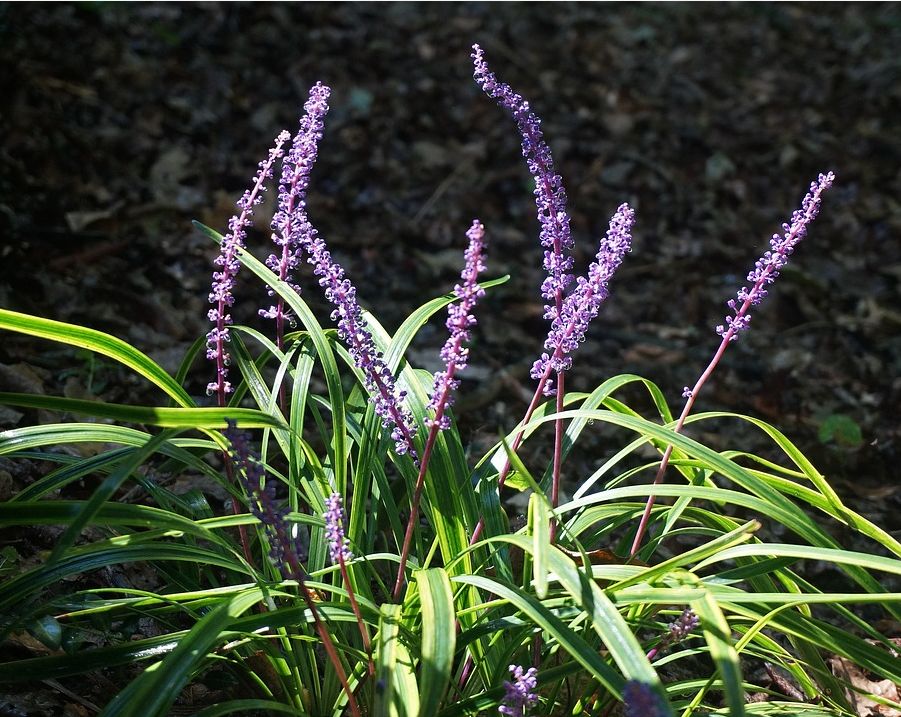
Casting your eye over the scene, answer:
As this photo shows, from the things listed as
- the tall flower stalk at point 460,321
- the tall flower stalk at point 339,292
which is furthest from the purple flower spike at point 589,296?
the tall flower stalk at point 339,292

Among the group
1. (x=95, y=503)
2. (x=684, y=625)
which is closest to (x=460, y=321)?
(x=95, y=503)

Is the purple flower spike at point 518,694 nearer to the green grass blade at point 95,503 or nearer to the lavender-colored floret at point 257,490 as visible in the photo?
the lavender-colored floret at point 257,490

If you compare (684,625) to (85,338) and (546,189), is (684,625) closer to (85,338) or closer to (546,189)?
(546,189)

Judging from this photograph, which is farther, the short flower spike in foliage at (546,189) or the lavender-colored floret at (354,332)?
the short flower spike in foliage at (546,189)

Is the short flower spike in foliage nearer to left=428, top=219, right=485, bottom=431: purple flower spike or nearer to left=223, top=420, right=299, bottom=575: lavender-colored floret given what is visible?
left=428, top=219, right=485, bottom=431: purple flower spike

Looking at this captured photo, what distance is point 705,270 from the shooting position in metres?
5.29

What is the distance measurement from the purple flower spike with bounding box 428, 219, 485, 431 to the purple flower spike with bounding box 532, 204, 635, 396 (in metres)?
0.22

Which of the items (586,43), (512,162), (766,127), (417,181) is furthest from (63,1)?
(766,127)

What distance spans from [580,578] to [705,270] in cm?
405

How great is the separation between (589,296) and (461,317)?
31 centimetres

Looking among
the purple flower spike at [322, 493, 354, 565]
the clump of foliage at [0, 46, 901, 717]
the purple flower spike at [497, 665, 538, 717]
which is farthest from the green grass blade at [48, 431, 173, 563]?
the purple flower spike at [497, 665, 538, 717]

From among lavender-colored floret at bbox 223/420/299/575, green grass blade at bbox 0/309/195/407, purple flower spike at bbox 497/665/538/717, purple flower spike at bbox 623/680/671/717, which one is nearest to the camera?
purple flower spike at bbox 623/680/671/717

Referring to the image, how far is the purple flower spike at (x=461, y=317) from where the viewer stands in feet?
4.85

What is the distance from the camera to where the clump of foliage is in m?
1.54
